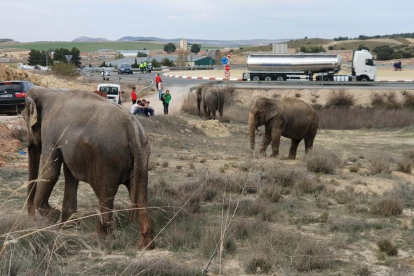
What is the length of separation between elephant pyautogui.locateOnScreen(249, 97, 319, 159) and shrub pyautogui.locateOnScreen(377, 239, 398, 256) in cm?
923

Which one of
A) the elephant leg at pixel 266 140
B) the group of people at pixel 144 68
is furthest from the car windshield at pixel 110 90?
the group of people at pixel 144 68

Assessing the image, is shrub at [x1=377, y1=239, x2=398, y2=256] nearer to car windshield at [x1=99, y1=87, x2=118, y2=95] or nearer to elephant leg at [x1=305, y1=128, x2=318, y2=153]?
elephant leg at [x1=305, y1=128, x2=318, y2=153]

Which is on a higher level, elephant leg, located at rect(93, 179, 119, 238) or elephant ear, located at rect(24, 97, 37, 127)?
elephant ear, located at rect(24, 97, 37, 127)

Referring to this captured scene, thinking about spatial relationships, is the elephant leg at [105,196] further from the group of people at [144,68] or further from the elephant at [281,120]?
the group of people at [144,68]

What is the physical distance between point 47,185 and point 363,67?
45.0m

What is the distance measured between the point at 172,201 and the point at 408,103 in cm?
3355

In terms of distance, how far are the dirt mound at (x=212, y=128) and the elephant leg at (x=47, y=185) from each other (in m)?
18.8

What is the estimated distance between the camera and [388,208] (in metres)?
11.2

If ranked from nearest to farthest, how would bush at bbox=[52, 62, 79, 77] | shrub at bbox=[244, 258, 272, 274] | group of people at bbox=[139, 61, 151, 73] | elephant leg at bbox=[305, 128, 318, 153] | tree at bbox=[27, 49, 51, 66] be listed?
shrub at bbox=[244, 258, 272, 274] → elephant leg at bbox=[305, 128, 318, 153] → bush at bbox=[52, 62, 79, 77] → group of people at bbox=[139, 61, 151, 73] → tree at bbox=[27, 49, 51, 66]

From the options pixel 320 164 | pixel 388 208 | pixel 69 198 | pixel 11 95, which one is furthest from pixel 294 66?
pixel 69 198

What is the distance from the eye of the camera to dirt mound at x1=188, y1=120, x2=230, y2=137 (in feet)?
90.8

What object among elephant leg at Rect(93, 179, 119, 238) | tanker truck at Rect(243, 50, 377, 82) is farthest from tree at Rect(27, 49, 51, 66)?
elephant leg at Rect(93, 179, 119, 238)

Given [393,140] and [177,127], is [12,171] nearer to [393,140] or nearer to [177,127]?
[177,127]

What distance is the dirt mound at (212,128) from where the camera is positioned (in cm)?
2769
